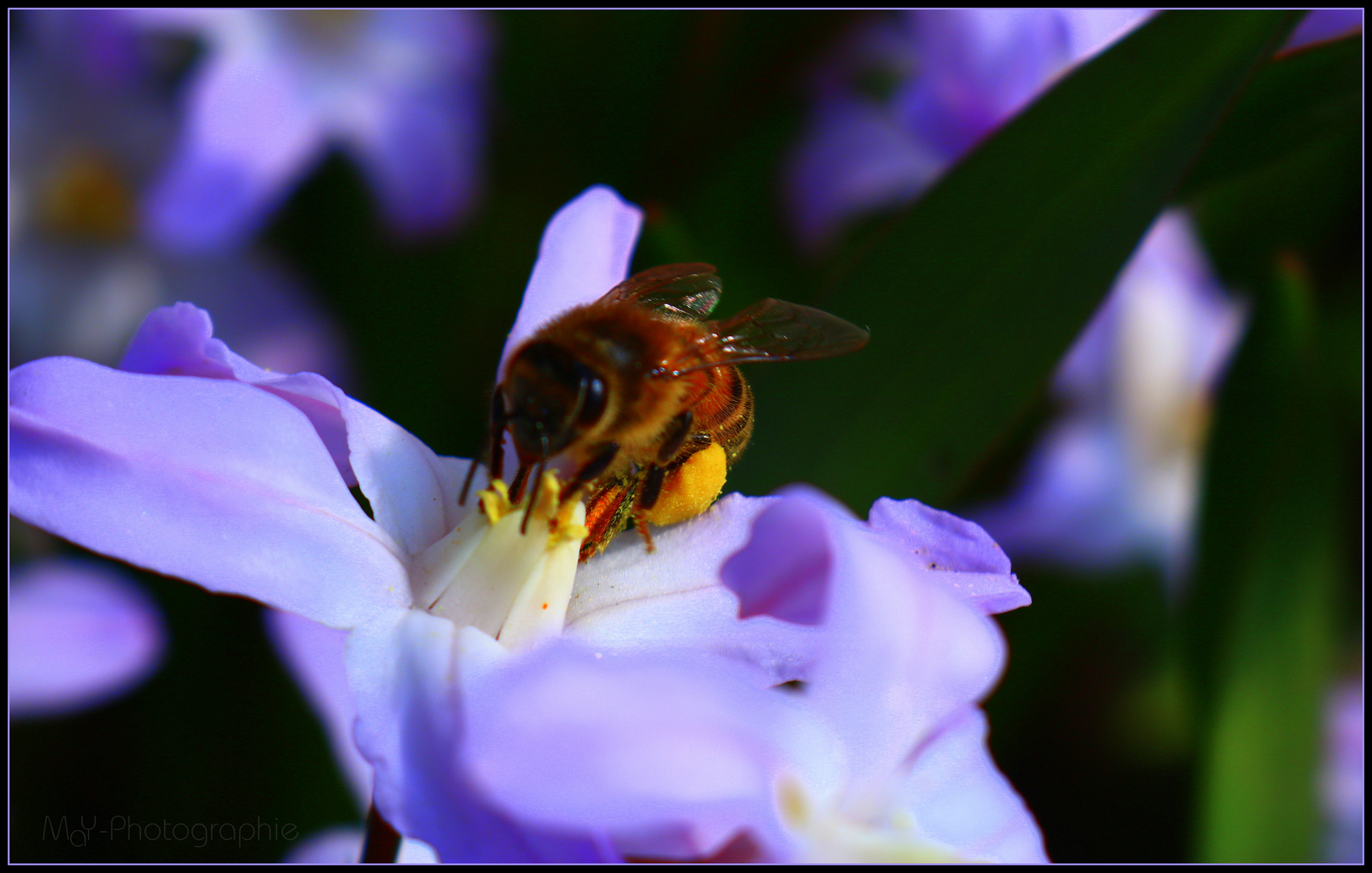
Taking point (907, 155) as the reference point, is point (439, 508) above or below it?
below

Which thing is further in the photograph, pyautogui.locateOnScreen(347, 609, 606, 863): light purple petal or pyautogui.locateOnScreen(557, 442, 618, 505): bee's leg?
pyautogui.locateOnScreen(557, 442, 618, 505): bee's leg

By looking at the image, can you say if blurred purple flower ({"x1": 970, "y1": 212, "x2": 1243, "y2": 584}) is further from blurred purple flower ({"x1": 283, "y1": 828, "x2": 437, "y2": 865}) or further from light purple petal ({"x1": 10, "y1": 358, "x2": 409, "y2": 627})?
light purple petal ({"x1": 10, "y1": 358, "x2": 409, "y2": 627})

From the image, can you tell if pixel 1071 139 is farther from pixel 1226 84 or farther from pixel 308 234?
pixel 308 234

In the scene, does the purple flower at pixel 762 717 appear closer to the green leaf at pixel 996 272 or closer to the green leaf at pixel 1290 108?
the green leaf at pixel 996 272

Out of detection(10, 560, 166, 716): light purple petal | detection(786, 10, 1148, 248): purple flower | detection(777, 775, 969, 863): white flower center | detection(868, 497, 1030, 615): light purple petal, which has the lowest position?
detection(10, 560, 166, 716): light purple petal

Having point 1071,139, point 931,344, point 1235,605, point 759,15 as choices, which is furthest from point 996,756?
point 759,15

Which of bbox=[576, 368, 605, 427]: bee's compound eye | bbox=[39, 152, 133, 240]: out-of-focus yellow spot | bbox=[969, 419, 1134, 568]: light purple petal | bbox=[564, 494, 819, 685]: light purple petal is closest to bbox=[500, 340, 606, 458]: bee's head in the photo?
bbox=[576, 368, 605, 427]: bee's compound eye

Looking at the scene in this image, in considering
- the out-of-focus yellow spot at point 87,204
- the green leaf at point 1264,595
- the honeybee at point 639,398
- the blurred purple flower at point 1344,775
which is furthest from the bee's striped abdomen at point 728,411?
the out-of-focus yellow spot at point 87,204

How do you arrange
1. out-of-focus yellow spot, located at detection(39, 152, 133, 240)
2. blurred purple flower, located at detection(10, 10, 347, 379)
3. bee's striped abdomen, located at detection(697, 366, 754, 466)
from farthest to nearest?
out-of-focus yellow spot, located at detection(39, 152, 133, 240) < blurred purple flower, located at detection(10, 10, 347, 379) < bee's striped abdomen, located at detection(697, 366, 754, 466)
